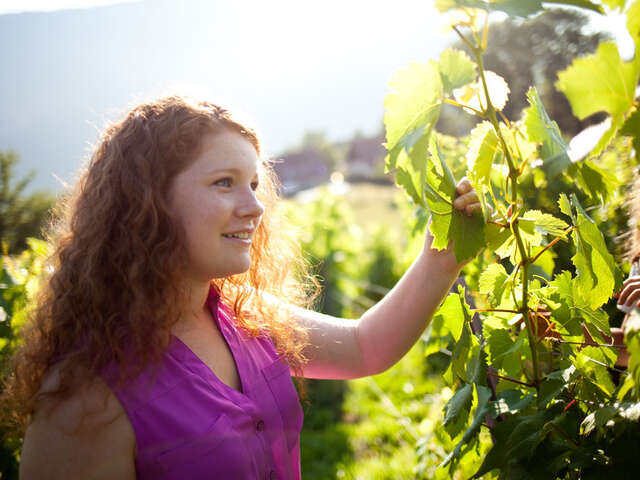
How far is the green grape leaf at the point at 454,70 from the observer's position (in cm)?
79

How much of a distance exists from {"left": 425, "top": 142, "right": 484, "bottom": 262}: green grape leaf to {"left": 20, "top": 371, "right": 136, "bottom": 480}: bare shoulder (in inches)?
32.3

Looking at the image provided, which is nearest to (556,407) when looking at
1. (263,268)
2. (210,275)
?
(210,275)

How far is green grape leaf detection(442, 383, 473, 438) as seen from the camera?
3.26 feet

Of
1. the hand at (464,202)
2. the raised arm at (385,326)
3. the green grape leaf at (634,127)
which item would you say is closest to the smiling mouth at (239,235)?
the raised arm at (385,326)

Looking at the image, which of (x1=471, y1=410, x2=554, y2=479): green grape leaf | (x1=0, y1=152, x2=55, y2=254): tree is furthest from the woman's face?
(x1=0, y1=152, x2=55, y2=254): tree

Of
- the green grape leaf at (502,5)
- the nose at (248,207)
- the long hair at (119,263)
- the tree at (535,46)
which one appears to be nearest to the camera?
the green grape leaf at (502,5)

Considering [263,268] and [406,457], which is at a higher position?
[263,268]

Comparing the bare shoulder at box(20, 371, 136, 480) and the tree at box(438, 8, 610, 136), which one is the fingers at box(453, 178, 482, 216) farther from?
the tree at box(438, 8, 610, 136)

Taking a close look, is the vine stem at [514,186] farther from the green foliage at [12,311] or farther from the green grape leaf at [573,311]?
the green foliage at [12,311]

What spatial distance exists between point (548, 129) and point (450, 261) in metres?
0.57

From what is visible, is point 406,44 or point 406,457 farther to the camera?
point 406,44

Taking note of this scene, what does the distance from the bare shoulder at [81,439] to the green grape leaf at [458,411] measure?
72 cm

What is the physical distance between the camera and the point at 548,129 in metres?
0.78

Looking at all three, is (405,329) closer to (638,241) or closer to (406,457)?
(638,241)
